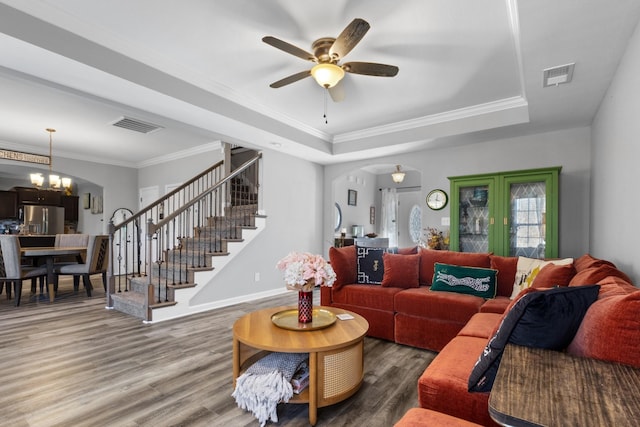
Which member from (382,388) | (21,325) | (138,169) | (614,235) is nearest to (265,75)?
(382,388)

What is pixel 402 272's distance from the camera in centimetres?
359

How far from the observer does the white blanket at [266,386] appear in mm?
1938

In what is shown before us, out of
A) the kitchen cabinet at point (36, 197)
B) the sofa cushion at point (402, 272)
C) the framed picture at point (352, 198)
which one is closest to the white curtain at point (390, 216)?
the framed picture at point (352, 198)

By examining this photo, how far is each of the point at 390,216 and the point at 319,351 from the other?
8.09 m

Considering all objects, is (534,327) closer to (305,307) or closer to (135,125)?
(305,307)

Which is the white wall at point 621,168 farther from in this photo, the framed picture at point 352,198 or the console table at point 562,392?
the framed picture at point 352,198

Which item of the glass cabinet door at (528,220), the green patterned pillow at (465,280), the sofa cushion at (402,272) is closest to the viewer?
the green patterned pillow at (465,280)

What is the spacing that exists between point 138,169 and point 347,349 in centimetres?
786

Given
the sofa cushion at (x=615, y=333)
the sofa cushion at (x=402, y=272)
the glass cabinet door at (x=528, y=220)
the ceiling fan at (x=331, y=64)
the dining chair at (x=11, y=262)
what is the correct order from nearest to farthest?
the sofa cushion at (x=615, y=333), the ceiling fan at (x=331, y=64), the sofa cushion at (x=402, y=272), the glass cabinet door at (x=528, y=220), the dining chair at (x=11, y=262)

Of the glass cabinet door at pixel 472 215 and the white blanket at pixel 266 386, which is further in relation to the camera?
the glass cabinet door at pixel 472 215

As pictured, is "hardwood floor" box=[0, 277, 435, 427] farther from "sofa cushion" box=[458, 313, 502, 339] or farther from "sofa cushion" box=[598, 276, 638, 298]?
"sofa cushion" box=[598, 276, 638, 298]

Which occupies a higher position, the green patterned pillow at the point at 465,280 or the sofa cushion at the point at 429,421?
the green patterned pillow at the point at 465,280

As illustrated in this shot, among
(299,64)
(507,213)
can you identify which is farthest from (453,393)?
(507,213)

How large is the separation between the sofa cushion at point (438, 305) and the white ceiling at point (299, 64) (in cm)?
205
